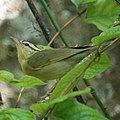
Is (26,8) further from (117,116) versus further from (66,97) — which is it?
(66,97)

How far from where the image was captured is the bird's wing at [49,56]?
1.56m

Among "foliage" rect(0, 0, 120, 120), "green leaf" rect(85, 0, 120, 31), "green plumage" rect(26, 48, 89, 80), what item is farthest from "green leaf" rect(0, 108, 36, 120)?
"green plumage" rect(26, 48, 89, 80)

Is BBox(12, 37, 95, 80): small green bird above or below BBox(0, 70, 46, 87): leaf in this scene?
below

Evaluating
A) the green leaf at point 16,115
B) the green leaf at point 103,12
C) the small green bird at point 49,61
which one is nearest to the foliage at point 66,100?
the green leaf at point 16,115

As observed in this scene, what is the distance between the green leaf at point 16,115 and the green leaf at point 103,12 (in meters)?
0.64

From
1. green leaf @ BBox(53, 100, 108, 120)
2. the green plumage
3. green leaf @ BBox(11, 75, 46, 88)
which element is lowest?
the green plumage

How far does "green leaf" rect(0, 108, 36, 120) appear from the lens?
0.73 m

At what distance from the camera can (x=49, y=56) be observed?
1671mm

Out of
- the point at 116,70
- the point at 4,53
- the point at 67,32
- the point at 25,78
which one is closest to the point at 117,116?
the point at 116,70

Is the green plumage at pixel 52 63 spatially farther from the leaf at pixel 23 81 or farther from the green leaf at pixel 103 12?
the leaf at pixel 23 81

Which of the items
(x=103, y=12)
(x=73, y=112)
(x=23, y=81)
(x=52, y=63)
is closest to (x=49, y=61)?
(x=52, y=63)

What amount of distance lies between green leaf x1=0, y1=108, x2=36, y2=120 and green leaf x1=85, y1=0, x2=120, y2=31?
0.64 m

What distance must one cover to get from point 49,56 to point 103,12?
39 centimetres

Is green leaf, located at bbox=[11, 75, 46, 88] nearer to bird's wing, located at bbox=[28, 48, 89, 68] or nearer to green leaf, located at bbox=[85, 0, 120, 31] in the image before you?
green leaf, located at bbox=[85, 0, 120, 31]
